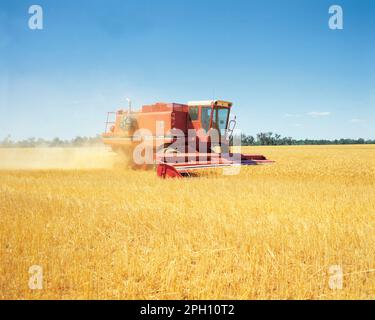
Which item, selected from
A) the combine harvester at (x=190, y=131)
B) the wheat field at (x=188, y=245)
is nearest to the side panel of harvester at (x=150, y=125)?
the combine harvester at (x=190, y=131)

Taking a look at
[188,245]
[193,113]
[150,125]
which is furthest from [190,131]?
[188,245]

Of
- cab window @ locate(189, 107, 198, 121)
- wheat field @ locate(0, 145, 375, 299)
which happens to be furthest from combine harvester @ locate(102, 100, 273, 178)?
wheat field @ locate(0, 145, 375, 299)

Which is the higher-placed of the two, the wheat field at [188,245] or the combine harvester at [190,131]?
the combine harvester at [190,131]

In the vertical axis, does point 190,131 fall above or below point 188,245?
above

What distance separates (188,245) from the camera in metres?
4.41

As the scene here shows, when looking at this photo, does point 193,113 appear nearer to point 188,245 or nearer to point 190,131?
point 190,131

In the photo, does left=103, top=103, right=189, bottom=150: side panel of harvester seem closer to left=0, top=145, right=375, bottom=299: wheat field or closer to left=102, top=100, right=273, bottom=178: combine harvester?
left=102, top=100, right=273, bottom=178: combine harvester

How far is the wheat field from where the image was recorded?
329cm

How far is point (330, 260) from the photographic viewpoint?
13.2 ft

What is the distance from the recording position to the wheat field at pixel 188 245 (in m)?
3.29

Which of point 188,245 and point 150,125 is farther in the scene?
point 150,125

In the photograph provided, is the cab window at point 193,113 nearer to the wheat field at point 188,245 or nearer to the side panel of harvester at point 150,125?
the side panel of harvester at point 150,125
